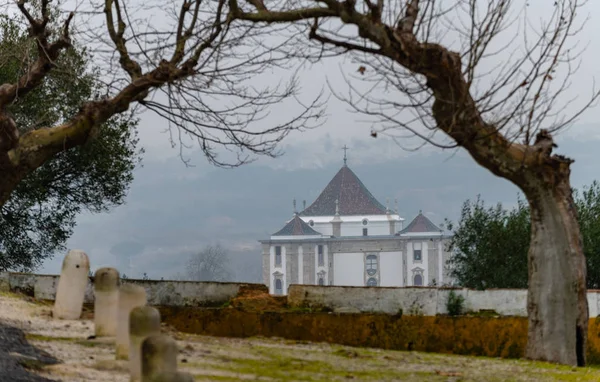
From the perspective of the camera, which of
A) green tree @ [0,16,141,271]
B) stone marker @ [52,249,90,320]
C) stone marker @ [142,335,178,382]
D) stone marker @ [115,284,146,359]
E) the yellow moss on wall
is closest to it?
stone marker @ [142,335,178,382]

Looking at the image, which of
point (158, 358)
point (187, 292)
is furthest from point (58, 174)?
point (158, 358)

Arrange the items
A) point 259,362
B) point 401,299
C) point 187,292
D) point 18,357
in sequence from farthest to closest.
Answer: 1. point 187,292
2. point 401,299
3. point 259,362
4. point 18,357

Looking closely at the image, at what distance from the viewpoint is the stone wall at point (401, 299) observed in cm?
1794

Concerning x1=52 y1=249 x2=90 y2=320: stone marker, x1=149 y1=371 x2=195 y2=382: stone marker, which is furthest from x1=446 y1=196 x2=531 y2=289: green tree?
x1=149 y1=371 x2=195 y2=382: stone marker

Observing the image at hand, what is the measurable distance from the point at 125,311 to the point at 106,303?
2149 mm

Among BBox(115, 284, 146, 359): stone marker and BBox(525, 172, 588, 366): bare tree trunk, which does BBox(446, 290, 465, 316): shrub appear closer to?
BBox(525, 172, 588, 366): bare tree trunk

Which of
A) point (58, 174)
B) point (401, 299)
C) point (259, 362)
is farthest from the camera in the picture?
point (58, 174)

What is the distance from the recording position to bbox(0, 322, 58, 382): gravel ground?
1099 centimetres

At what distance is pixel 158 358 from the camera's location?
8312mm

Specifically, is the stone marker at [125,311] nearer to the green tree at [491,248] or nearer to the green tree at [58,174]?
the green tree at [58,174]

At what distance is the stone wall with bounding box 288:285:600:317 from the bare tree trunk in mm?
2172

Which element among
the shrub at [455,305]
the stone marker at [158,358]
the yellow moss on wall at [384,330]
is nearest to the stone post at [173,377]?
the stone marker at [158,358]

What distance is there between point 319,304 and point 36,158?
19.8ft

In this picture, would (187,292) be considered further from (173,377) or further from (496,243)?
(496,243)
